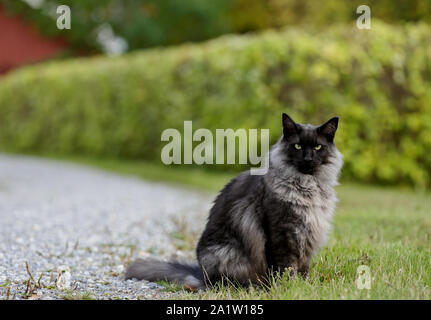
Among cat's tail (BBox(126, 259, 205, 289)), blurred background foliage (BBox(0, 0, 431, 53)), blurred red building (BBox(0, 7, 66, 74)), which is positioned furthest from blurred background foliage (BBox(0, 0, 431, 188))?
blurred red building (BBox(0, 7, 66, 74))

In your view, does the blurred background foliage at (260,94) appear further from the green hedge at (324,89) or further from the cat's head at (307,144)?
the cat's head at (307,144)

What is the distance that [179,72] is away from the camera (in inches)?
413

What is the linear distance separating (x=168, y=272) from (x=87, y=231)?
79.9 inches

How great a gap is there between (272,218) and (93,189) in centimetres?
555

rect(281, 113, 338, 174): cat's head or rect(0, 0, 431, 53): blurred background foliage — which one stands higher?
rect(0, 0, 431, 53): blurred background foliage

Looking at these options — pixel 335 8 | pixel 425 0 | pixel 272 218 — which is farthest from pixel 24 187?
pixel 335 8

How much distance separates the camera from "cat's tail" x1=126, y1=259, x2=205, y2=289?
3.36 m

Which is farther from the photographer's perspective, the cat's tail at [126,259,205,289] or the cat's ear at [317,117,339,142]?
the cat's tail at [126,259,205,289]

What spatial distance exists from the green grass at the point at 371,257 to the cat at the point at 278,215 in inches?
5.3

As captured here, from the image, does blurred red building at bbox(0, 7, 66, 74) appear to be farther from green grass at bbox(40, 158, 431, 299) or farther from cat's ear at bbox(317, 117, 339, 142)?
cat's ear at bbox(317, 117, 339, 142)

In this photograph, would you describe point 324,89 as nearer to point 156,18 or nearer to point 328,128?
point 328,128

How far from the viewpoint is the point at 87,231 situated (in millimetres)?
5203

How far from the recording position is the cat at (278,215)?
3092mm

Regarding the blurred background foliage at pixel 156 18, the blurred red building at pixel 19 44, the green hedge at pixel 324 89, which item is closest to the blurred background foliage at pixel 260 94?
the green hedge at pixel 324 89
